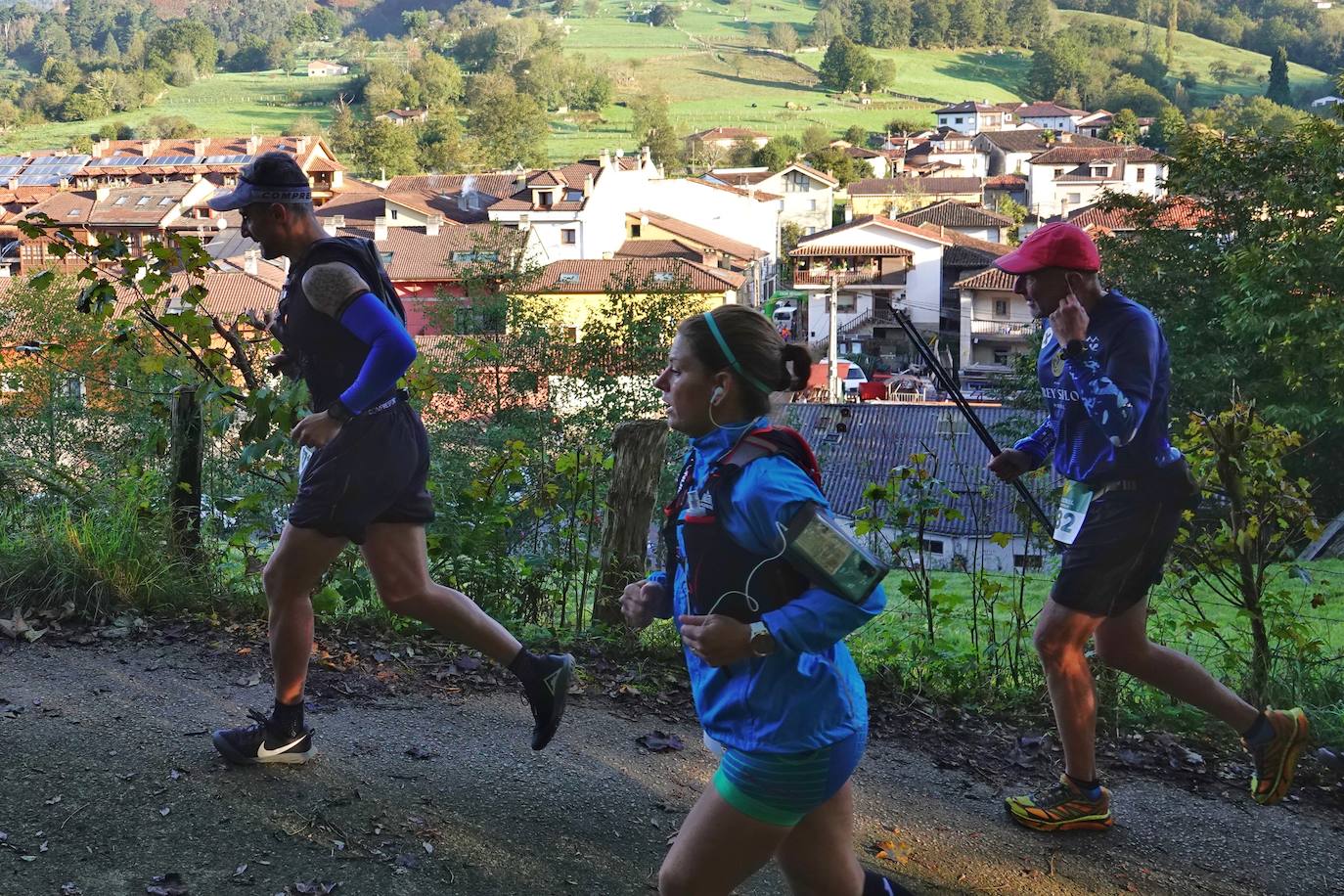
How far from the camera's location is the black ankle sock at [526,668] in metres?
3.86

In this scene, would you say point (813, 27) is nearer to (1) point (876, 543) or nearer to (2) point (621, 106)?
(2) point (621, 106)

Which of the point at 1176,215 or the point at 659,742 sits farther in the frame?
the point at 1176,215

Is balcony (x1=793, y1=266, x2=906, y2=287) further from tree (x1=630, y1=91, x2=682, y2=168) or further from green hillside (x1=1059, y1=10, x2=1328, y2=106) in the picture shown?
green hillside (x1=1059, y1=10, x2=1328, y2=106)

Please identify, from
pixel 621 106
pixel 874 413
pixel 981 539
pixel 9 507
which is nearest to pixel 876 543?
pixel 981 539

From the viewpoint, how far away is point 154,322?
5305 mm

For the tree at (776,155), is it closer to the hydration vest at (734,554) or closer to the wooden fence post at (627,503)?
the wooden fence post at (627,503)

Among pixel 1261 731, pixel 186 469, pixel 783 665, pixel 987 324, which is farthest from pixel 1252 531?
pixel 987 324

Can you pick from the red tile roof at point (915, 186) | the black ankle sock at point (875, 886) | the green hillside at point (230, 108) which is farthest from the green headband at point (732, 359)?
the green hillside at point (230, 108)

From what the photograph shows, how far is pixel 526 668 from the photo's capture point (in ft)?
12.7

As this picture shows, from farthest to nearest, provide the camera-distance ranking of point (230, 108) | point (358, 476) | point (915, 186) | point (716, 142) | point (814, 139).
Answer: point (230, 108) → point (814, 139) → point (716, 142) → point (915, 186) → point (358, 476)

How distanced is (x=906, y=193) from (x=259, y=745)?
3400 inches

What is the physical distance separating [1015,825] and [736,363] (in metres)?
1.99

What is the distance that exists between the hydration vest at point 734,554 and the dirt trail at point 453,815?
1.20 meters

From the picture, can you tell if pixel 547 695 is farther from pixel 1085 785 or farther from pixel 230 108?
pixel 230 108
